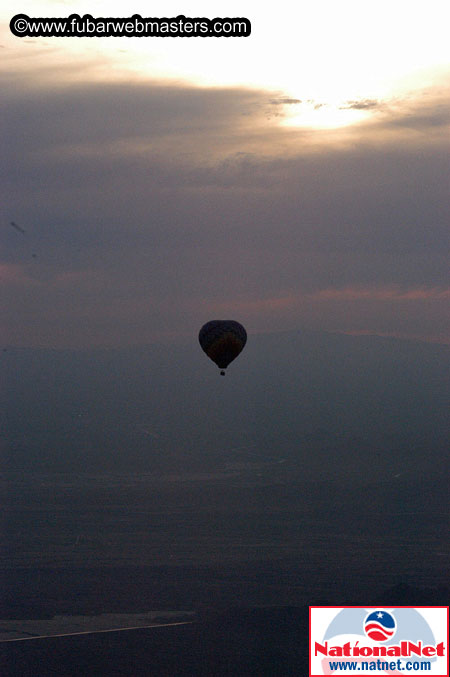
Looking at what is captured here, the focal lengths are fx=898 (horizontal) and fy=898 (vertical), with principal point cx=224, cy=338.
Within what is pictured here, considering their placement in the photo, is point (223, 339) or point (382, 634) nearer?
point (382, 634)

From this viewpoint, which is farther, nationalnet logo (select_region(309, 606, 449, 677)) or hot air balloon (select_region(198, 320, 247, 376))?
hot air balloon (select_region(198, 320, 247, 376))

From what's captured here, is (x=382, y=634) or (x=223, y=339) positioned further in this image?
(x=223, y=339)

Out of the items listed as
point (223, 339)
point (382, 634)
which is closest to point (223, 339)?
point (223, 339)

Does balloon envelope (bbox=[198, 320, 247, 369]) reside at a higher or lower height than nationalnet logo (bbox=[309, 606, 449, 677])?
higher

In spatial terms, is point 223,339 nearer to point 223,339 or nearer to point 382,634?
point 223,339

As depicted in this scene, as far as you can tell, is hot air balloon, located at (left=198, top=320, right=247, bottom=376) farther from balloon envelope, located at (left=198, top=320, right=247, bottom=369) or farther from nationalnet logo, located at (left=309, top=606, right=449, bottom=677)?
nationalnet logo, located at (left=309, top=606, right=449, bottom=677)

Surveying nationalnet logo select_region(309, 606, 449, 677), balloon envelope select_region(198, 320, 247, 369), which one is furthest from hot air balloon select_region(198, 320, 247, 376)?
nationalnet logo select_region(309, 606, 449, 677)

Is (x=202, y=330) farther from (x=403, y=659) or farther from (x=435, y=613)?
(x=403, y=659)

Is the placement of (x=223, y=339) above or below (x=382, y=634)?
above
